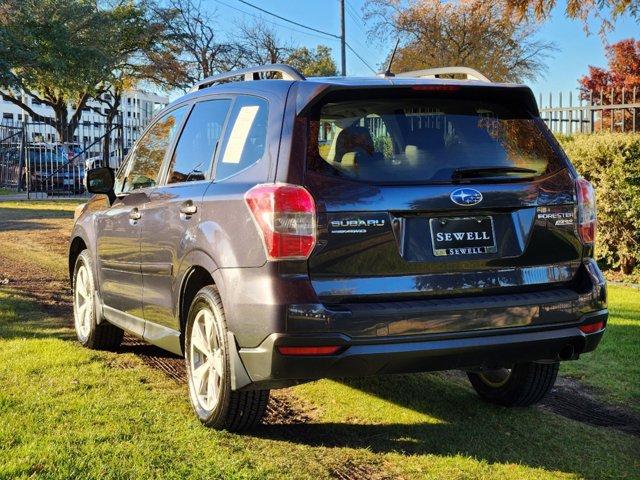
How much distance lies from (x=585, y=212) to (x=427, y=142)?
3.06 ft

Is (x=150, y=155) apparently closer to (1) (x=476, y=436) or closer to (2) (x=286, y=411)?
(2) (x=286, y=411)

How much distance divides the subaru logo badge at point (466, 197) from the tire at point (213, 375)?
1299 millimetres

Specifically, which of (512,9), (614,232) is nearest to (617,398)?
(614,232)

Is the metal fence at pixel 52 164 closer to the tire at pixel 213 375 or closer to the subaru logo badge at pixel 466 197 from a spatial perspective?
the tire at pixel 213 375

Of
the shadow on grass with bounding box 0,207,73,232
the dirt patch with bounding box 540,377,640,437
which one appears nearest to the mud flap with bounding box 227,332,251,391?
the dirt patch with bounding box 540,377,640,437

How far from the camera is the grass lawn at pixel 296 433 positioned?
3.75 meters

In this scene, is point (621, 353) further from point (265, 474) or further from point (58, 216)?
point (58, 216)

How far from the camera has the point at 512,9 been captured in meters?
12.6

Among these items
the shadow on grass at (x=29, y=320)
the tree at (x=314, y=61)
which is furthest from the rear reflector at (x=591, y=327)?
the tree at (x=314, y=61)

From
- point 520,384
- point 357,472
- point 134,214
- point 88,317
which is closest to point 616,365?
point 520,384

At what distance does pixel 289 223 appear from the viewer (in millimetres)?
3537

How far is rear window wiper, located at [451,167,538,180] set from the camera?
385cm

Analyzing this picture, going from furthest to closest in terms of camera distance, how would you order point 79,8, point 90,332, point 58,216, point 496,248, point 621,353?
point 79,8, point 58,216, point 621,353, point 90,332, point 496,248

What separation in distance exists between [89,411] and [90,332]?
1673 mm
